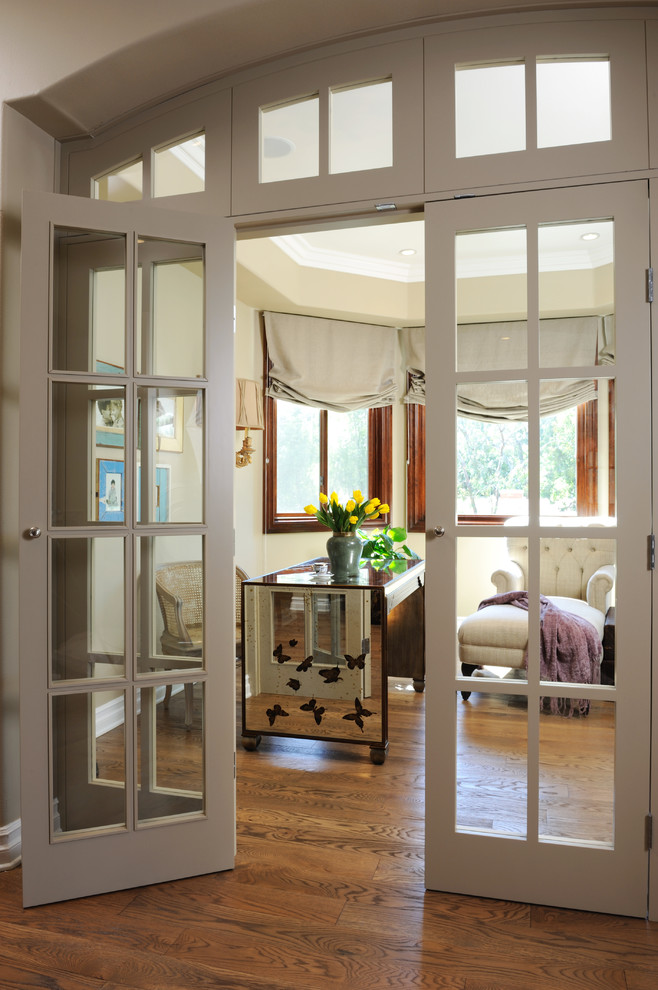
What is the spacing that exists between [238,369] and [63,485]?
124 inches

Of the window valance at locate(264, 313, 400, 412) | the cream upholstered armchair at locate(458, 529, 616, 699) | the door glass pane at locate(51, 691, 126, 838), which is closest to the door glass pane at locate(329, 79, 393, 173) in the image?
the cream upholstered armchair at locate(458, 529, 616, 699)

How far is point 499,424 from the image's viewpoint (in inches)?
85.3

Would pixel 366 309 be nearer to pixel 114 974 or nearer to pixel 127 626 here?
pixel 127 626

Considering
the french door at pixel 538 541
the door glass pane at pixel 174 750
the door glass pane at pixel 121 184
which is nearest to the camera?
the french door at pixel 538 541

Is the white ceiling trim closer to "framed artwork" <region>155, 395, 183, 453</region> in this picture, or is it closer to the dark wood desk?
the dark wood desk

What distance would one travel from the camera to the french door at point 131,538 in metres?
2.17

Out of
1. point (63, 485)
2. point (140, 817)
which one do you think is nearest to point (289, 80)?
point (63, 485)

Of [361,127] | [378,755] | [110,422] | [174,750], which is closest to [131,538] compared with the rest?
[110,422]

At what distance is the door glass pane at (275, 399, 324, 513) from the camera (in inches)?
227

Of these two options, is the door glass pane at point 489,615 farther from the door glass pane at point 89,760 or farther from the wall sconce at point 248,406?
the wall sconce at point 248,406

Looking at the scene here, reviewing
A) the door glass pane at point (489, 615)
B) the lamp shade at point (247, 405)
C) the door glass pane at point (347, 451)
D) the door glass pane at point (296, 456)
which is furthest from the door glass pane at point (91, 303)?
the door glass pane at point (347, 451)

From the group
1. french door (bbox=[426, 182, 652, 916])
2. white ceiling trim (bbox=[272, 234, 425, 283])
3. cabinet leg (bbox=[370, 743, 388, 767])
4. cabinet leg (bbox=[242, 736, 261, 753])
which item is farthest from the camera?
white ceiling trim (bbox=[272, 234, 425, 283])

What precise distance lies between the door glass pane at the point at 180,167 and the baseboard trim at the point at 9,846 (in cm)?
224

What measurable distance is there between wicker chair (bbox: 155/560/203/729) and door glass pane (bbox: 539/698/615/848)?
1127 mm
